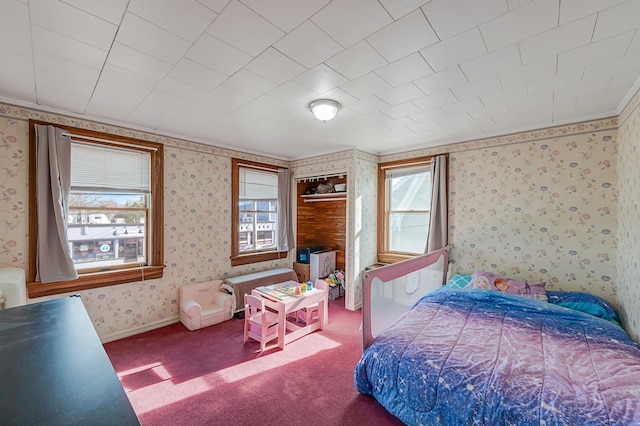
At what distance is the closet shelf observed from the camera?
4.61m

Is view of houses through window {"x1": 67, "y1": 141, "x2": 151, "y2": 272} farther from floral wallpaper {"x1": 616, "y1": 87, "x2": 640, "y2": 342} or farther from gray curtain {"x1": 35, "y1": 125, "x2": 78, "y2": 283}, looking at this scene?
floral wallpaper {"x1": 616, "y1": 87, "x2": 640, "y2": 342}

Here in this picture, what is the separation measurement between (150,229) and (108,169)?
82 cm

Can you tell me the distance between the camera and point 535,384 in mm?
1439

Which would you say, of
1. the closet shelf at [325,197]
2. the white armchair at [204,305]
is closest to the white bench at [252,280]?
the white armchair at [204,305]

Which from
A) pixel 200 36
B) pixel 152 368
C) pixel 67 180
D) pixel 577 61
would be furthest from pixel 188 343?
pixel 577 61

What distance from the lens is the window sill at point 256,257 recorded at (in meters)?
4.15

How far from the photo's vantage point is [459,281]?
331 cm

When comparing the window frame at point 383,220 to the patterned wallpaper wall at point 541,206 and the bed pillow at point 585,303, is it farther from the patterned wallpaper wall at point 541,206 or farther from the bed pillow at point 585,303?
the bed pillow at point 585,303

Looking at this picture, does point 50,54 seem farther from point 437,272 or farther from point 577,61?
point 437,272

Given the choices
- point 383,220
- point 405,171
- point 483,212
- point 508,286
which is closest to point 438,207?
point 483,212

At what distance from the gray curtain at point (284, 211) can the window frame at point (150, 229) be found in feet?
6.13

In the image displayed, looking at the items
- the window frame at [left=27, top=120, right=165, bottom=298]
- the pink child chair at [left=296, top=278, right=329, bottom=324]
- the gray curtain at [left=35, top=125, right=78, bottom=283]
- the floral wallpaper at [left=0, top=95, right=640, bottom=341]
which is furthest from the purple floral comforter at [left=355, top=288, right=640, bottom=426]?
the gray curtain at [left=35, top=125, right=78, bottom=283]

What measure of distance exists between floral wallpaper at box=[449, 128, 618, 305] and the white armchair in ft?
10.6

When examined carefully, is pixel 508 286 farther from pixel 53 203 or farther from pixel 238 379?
Answer: pixel 53 203
